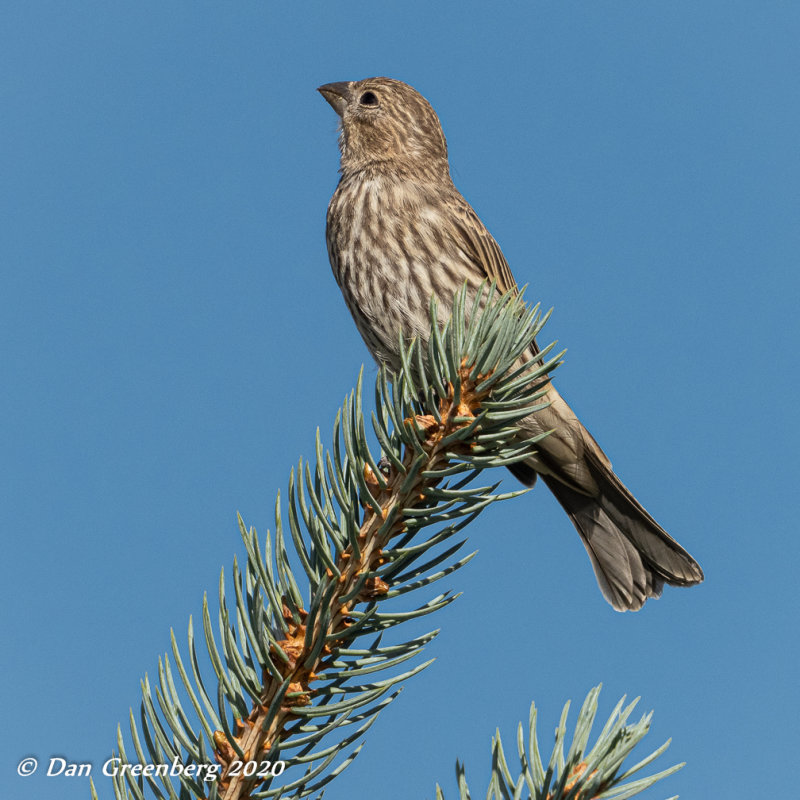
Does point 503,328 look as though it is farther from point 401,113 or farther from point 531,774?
point 401,113

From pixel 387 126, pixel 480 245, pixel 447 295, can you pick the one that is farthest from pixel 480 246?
pixel 387 126

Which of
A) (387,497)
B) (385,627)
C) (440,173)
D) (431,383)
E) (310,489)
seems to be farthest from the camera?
(440,173)

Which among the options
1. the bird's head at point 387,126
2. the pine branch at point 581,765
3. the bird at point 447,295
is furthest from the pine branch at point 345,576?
the bird's head at point 387,126

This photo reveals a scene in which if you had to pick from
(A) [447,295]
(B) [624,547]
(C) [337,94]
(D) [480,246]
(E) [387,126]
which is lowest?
(B) [624,547]

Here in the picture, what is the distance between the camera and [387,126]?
541cm

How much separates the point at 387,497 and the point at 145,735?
606 millimetres

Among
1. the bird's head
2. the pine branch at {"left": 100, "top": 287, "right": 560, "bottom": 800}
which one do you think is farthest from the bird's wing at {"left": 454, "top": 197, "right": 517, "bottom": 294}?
the pine branch at {"left": 100, "top": 287, "right": 560, "bottom": 800}

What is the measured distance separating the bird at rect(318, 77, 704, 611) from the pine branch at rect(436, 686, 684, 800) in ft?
8.52

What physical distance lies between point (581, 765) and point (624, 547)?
289 centimetres

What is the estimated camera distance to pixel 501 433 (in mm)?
1959

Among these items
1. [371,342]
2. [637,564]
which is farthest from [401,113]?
[637,564]

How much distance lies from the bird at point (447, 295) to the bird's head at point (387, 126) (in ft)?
0.09

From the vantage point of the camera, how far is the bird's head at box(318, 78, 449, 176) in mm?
5284

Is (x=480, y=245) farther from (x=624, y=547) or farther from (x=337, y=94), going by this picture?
(x=337, y=94)
